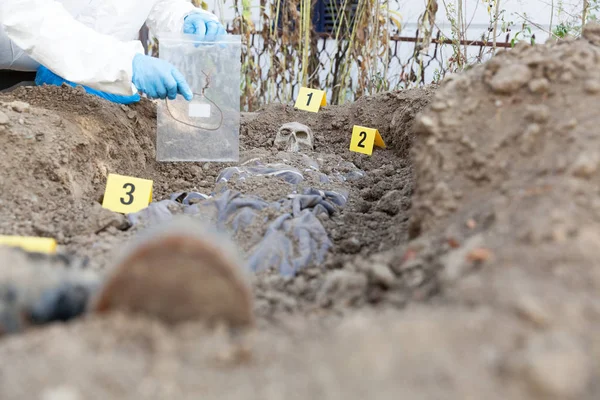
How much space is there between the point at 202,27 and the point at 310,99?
1.05 m

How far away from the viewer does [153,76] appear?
98.5 inches

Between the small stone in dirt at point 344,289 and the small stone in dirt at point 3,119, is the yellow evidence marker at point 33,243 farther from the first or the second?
the small stone in dirt at point 3,119

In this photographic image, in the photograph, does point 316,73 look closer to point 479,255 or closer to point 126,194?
point 126,194

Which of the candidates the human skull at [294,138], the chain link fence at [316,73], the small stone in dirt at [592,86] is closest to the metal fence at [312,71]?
the chain link fence at [316,73]

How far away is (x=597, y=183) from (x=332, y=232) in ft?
3.27

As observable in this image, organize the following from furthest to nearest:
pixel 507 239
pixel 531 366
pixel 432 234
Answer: pixel 432 234 → pixel 507 239 → pixel 531 366

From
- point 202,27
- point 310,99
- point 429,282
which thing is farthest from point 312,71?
point 429,282

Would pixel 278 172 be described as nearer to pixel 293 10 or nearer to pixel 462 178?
pixel 462 178

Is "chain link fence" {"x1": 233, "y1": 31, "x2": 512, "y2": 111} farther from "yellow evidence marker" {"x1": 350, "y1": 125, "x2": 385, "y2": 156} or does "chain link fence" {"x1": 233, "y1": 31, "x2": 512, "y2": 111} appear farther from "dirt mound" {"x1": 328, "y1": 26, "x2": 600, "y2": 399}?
"dirt mound" {"x1": 328, "y1": 26, "x2": 600, "y2": 399}

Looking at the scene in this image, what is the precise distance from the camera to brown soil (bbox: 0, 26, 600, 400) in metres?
0.78

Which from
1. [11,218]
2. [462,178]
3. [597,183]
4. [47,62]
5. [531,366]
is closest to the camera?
[531,366]

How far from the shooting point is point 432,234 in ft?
4.69

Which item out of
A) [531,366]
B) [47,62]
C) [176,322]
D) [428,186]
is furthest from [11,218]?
[531,366]

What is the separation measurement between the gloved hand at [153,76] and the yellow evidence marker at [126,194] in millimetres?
448
